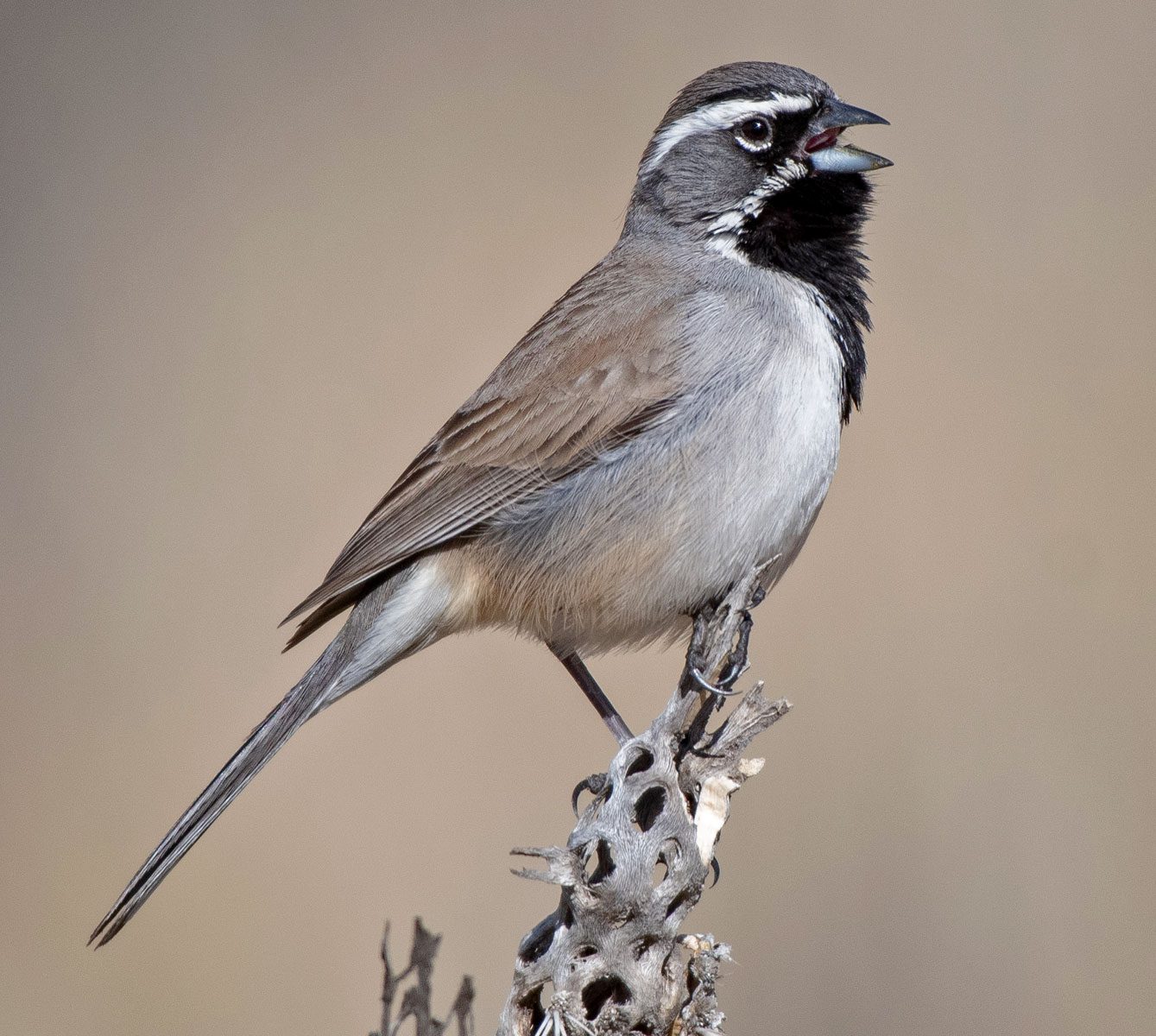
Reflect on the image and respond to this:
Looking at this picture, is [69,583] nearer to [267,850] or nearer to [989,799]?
[267,850]

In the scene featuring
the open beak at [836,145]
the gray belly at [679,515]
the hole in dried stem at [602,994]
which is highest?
the open beak at [836,145]

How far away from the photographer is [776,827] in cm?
560

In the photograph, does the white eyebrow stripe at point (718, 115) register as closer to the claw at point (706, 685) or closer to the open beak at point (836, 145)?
the open beak at point (836, 145)

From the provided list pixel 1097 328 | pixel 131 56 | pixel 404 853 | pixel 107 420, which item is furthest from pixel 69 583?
pixel 1097 328

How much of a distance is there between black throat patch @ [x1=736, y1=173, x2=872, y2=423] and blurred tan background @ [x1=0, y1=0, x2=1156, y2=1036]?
1950 millimetres

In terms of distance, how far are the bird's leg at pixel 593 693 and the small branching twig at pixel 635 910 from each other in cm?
111

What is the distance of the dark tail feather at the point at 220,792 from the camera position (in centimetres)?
358

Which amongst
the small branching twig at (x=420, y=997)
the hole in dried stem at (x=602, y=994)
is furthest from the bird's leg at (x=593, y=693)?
the hole in dried stem at (x=602, y=994)

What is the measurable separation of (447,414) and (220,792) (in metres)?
2.80

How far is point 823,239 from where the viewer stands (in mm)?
4203

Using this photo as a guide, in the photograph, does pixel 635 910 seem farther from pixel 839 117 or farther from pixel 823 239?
pixel 839 117

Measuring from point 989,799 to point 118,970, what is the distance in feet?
11.2

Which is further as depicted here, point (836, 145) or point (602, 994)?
point (836, 145)

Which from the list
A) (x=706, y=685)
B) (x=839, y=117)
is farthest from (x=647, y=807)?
(x=839, y=117)
